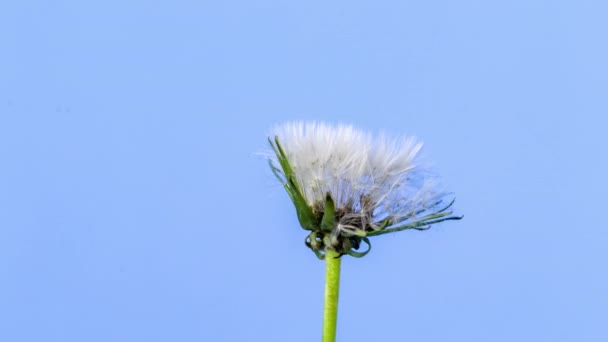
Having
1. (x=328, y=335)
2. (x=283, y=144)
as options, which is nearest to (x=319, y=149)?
(x=283, y=144)

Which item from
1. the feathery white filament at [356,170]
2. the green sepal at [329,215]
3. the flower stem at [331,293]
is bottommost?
the flower stem at [331,293]

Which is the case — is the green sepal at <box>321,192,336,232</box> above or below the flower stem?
above

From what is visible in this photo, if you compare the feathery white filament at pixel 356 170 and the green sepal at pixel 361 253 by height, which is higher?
the feathery white filament at pixel 356 170

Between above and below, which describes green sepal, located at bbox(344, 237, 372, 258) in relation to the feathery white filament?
below

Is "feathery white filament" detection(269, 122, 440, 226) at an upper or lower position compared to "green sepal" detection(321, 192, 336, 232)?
upper

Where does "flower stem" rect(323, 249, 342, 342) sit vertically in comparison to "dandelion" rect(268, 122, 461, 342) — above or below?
below

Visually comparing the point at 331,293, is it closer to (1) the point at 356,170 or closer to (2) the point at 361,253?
(2) the point at 361,253

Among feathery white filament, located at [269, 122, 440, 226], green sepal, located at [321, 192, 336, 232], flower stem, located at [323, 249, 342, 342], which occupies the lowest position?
flower stem, located at [323, 249, 342, 342]

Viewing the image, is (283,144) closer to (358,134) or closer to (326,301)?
(358,134)
